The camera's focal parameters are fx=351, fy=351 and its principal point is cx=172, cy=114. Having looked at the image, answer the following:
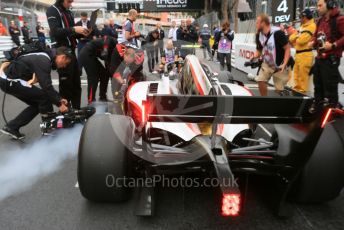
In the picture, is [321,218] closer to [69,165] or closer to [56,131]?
[69,165]

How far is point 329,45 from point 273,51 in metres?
1.01

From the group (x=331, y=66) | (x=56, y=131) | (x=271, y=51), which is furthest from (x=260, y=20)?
(x=56, y=131)

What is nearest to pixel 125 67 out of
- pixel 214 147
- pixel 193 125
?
pixel 193 125

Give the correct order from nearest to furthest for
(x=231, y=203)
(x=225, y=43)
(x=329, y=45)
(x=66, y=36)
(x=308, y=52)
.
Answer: (x=231, y=203), (x=329, y=45), (x=66, y=36), (x=308, y=52), (x=225, y=43)

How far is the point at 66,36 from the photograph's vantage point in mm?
4934

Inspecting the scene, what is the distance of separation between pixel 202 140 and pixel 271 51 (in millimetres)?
3550

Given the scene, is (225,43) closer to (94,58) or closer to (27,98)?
(94,58)

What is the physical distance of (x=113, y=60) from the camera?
5.46m

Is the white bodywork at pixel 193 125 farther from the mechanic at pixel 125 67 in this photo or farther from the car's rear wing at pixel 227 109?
the mechanic at pixel 125 67

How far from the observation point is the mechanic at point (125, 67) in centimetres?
502

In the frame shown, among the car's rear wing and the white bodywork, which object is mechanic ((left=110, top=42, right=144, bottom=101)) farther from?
the car's rear wing

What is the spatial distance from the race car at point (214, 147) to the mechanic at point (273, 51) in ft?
9.10

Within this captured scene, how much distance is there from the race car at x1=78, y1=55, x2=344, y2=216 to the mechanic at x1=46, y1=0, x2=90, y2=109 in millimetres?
2208

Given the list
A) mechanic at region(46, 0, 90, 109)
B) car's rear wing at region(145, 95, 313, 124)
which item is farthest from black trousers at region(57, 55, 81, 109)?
car's rear wing at region(145, 95, 313, 124)
